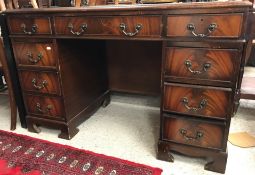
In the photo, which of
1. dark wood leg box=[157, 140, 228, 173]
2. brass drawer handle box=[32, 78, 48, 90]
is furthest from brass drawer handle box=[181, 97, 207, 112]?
brass drawer handle box=[32, 78, 48, 90]

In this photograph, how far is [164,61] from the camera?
41.6 inches

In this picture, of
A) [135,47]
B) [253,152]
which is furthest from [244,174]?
[135,47]

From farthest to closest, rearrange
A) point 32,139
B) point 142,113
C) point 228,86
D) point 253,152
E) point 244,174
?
point 142,113 < point 32,139 < point 253,152 < point 244,174 < point 228,86

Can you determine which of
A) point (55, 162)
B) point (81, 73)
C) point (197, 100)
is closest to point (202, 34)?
point (197, 100)

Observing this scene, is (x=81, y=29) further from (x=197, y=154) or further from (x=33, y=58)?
(x=197, y=154)

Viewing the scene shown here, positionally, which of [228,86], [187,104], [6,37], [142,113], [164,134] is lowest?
[142,113]

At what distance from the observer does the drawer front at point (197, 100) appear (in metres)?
1.02

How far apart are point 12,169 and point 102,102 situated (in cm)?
88

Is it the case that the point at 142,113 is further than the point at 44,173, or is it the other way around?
the point at 142,113

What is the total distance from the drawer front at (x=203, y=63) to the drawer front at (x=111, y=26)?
13cm

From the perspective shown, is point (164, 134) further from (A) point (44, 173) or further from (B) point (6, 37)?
(B) point (6, 37)

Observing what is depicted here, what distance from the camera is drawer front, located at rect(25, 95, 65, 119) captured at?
1406 millimetres

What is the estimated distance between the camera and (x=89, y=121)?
168cm

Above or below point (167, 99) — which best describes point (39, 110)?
below
